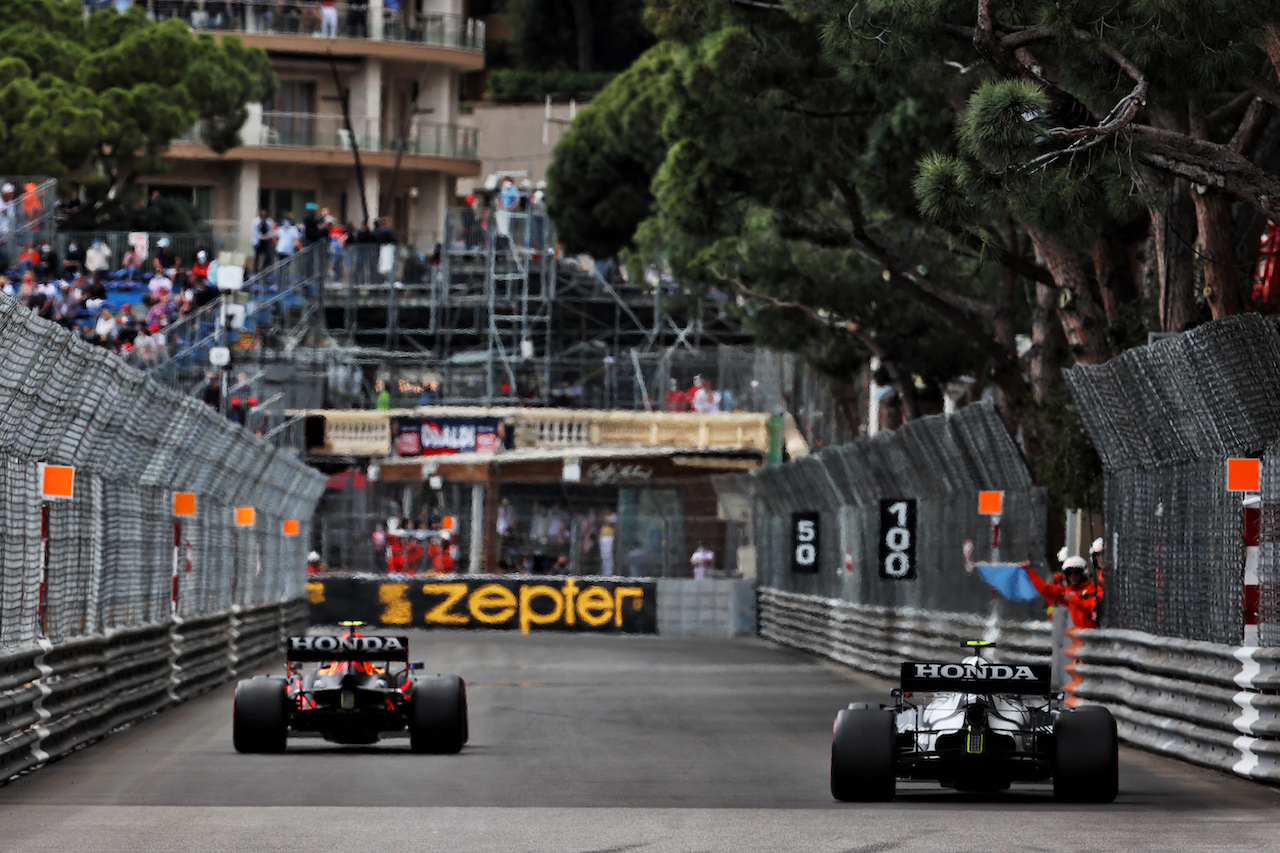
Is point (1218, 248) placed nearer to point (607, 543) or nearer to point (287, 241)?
point (607, 543)

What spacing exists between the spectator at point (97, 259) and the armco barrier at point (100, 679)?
84.8 ft

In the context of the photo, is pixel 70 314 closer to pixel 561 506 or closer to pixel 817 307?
pixel 561 506

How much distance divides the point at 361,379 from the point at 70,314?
46.5 feet

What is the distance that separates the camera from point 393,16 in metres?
82.2

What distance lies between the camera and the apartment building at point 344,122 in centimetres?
8100

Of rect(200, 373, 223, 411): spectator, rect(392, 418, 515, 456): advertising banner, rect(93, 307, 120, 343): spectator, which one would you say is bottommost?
rect(392, 418, 515, 456): advertising banner

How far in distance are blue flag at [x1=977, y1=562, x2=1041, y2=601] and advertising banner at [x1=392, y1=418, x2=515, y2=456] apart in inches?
1186

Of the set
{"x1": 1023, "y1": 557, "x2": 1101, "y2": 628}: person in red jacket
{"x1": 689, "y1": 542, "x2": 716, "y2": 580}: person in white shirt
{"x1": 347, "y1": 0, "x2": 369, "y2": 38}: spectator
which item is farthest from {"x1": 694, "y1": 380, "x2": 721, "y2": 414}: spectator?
{"x1": 347, "y1": 0, "x2": 369, "y2": 38}: spectator

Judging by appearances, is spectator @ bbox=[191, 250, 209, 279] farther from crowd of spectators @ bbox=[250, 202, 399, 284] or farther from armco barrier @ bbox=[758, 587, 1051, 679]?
armco barrier @ bbox=[758, 587, 1051, 679]

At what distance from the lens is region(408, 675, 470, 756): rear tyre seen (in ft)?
51.0

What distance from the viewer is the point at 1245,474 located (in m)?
14.1

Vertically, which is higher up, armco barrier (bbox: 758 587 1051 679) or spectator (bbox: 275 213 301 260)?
spectator (bbox: 275 213 301 260)

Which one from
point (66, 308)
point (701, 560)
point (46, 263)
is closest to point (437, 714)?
point (701, 560)

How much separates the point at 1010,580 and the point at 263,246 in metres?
39.8
